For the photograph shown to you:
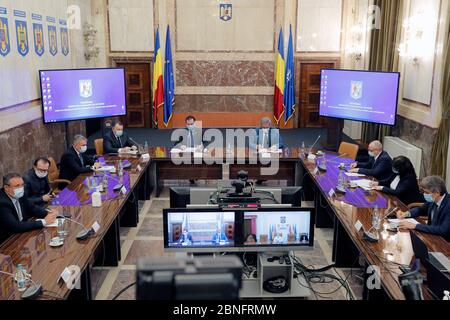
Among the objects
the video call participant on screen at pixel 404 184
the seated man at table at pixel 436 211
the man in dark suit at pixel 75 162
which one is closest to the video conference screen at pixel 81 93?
the man in dark suit at pixel 75 162

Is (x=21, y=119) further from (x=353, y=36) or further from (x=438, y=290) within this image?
(x=353, y=36)

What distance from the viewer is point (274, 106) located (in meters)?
11.5

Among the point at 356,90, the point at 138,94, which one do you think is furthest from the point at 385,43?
the point at 138,94

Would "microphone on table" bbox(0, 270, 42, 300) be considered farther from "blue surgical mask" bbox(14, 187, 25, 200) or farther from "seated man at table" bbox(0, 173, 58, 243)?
"blue surgical mask" bbox(14, 187, 25, 200)

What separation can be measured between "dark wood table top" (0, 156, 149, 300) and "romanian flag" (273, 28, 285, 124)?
6.89 meters

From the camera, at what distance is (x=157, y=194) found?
7414mm

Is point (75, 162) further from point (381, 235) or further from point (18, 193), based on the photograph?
point (381, 235)

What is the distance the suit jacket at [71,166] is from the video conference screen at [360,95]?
451cm

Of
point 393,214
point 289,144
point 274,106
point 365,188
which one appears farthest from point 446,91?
point 274,106

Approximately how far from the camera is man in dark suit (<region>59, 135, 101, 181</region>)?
6.15 meters

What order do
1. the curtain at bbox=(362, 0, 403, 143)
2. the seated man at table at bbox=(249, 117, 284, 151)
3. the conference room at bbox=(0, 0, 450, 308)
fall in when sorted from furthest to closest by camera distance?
the curtain at bbox=(362, 0, 403, 143) → the seated man at table at bbox=(249, 117, 284, 151) → the conference room at bbox=(0, 0, 450, 308)

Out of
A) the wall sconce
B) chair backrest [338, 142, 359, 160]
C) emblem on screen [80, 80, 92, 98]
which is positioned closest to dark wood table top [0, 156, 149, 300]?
emblem on screen [80, 80, 92, 98]

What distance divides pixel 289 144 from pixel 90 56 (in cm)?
492

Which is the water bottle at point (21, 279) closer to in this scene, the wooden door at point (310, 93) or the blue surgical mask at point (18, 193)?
the blue surgical mask at point (18, 193)
